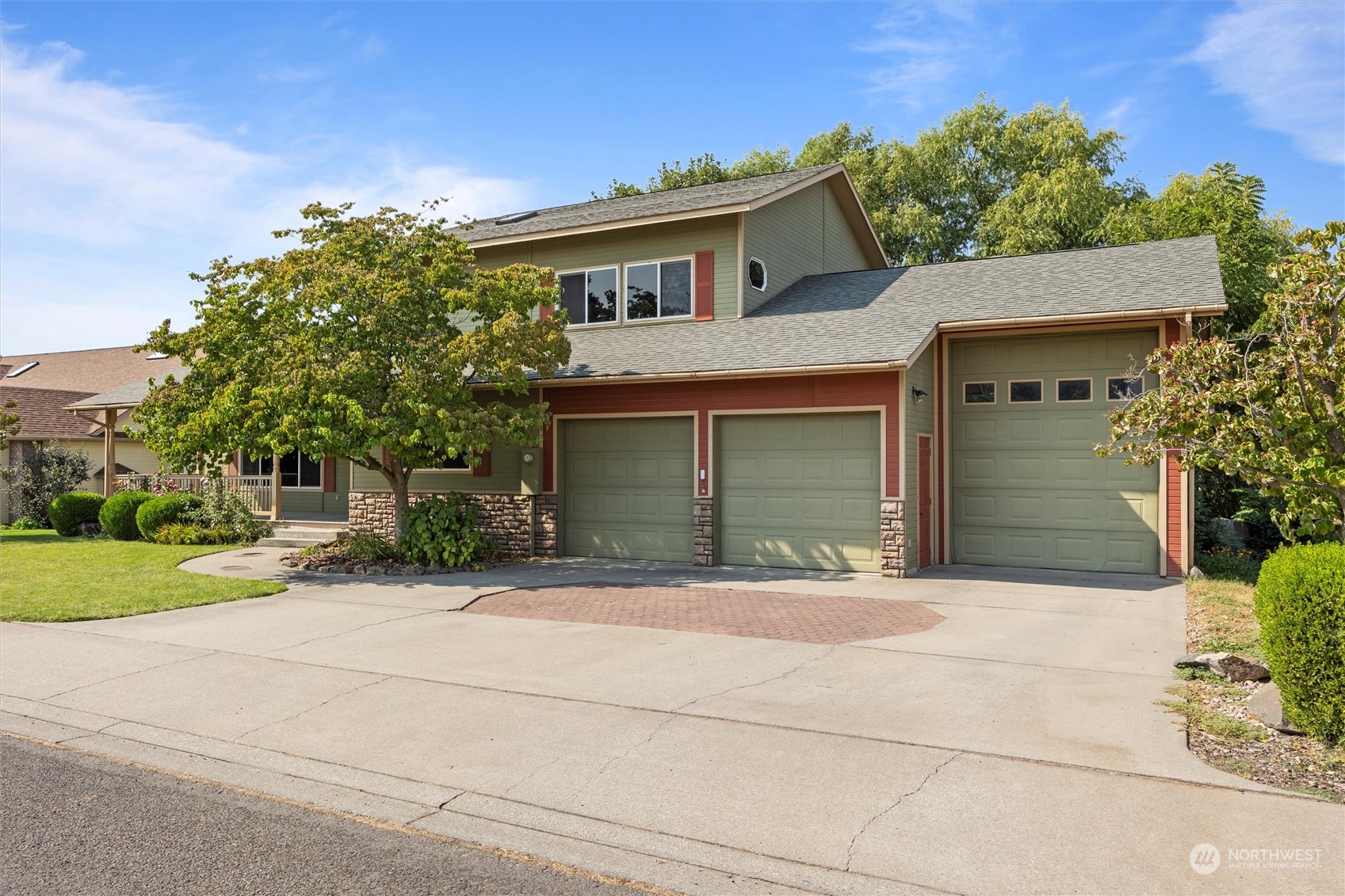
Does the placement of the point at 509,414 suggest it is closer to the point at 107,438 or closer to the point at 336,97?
the point at 336,97

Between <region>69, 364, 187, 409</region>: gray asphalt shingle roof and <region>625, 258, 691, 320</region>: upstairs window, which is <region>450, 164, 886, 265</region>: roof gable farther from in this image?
<region>69, 364, 187, 409</region>: gray asphalt shingle roof

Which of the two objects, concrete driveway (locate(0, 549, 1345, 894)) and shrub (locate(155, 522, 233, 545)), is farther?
shrub (locate(155, 522, 233, 545))

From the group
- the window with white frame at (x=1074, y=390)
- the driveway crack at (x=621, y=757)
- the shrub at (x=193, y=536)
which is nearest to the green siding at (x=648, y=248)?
the window with white frame at (x=1074, y=390)

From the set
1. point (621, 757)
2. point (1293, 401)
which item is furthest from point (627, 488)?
point (1293, 401)

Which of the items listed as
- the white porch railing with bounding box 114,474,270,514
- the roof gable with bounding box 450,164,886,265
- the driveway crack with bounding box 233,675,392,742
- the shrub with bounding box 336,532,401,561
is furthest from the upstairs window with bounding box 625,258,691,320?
the driveway crack with bounding box 233,675,392,742

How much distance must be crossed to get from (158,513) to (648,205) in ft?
39.9

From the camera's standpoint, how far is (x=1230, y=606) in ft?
35.0

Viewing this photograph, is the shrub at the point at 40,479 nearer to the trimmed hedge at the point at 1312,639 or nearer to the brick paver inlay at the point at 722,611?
the brick paver inlay at the point at 722,611

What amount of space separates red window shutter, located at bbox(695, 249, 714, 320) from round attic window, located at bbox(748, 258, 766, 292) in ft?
2.47

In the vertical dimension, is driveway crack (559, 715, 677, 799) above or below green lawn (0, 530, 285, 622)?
below

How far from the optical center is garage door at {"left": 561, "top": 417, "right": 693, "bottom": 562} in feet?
50.4

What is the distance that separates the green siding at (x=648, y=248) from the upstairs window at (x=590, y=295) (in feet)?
0.66

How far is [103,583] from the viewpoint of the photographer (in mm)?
12742

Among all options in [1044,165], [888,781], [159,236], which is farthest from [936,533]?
[1044,165]
